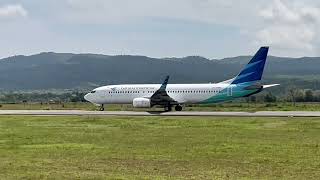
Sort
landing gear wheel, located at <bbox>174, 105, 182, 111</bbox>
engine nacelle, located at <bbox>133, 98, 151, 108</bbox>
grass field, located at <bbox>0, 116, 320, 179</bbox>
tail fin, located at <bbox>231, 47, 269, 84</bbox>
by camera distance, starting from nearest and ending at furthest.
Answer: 1. grass field, located at <bbox>0, 116, 320, 179</bbox>
2. tail fin, located at <bbox>231, 47, 269, 84</bbox>
3. engine nacelle, located at <bbox>133, 98, 151, 108</bbox>
4. landing gear wheel, located at <bbox>174, 105, 182, 111</bbox>

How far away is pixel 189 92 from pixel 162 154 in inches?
1867

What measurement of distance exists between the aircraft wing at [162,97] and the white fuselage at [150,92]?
2.37m

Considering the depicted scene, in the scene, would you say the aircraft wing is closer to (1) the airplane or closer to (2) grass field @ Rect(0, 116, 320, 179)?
(1) the airplane

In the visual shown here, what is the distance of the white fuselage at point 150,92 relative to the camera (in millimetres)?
69125

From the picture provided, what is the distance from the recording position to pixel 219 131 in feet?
113

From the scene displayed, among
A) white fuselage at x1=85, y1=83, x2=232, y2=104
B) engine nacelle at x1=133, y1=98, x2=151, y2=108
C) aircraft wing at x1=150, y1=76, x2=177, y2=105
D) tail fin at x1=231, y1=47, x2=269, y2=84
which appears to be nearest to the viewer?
tail fin at x1=231, y1=47, x2=269, y2=84

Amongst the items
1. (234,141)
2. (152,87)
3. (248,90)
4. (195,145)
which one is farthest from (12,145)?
(152,87)

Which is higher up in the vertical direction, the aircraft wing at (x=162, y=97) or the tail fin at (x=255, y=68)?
the tail fin at (x=255, y=68)

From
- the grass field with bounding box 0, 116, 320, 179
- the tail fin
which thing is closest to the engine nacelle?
the tail fin

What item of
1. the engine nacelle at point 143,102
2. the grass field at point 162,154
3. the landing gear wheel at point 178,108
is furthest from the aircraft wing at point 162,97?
the grass field at point 162,154

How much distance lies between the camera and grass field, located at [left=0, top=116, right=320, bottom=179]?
17944 mm

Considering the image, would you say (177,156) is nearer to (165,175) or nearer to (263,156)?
(263,156)

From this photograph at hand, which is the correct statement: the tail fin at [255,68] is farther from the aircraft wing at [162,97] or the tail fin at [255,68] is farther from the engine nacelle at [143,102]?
the engine nacelle at [143,102]

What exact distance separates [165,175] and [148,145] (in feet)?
29.8
